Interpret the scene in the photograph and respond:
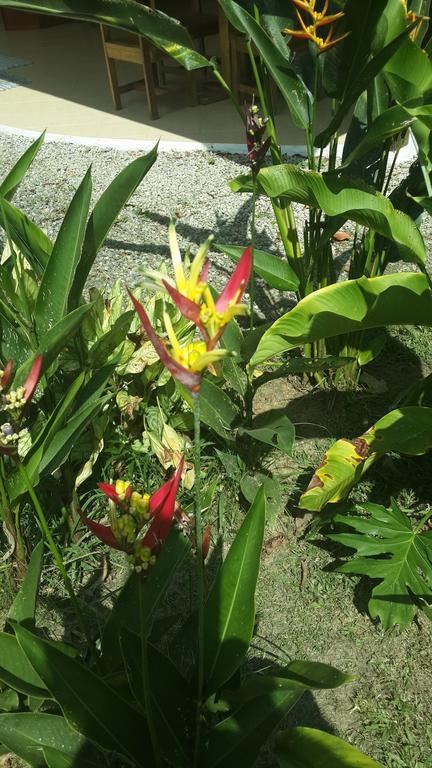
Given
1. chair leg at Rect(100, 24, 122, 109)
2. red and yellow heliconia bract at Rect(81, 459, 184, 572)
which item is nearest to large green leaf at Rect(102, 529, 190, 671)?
red and yellow heliconia bract at Rect(81, 459, 184, 572)

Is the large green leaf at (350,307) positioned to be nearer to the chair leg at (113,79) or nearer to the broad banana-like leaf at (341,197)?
the broad banana-like leaf at (341,197)

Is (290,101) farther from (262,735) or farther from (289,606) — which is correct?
(262,735)

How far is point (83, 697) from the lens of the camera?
1.19 metres

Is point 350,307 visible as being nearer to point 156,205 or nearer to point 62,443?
point 62,443

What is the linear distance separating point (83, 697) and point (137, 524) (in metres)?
0.41

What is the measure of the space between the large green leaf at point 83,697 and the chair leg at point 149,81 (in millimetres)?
4640

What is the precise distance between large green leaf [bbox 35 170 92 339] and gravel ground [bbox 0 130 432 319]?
1.32 m

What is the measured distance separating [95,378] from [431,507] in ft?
3.47

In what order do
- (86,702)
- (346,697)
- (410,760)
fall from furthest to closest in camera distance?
1. (346,697)
2. (410,760)
3. (86,702)

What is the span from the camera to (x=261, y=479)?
204cm

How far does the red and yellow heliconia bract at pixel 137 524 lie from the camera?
0.96 m

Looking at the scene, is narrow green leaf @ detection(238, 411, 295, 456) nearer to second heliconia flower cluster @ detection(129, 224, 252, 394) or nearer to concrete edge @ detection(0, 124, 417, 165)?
second heliconia flower cluster @ detection(129, 224, 252, 394)

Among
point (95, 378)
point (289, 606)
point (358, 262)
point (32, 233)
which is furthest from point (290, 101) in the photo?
point (289, 606)

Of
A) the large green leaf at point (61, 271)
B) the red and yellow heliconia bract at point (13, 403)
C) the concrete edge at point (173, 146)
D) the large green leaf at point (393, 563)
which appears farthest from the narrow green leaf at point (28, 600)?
the concrete edge at point (173, 146)
